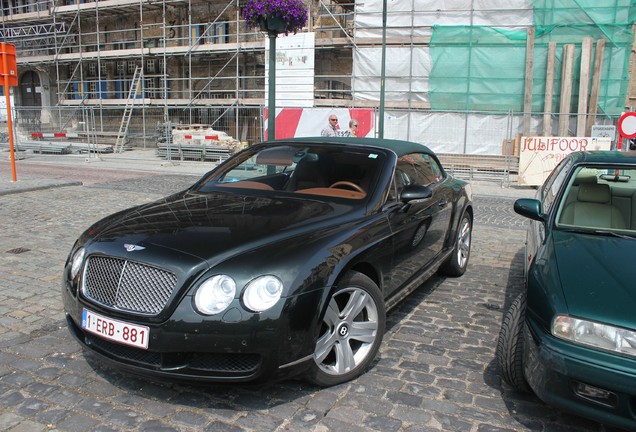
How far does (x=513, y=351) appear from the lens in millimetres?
3021

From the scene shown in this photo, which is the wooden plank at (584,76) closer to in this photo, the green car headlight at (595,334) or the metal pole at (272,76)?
the metal pole at (272,76)

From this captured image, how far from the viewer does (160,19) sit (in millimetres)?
29281

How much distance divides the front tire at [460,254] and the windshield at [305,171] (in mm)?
1836

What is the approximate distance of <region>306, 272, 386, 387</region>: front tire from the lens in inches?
119

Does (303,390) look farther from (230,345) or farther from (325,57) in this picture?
(325,57)

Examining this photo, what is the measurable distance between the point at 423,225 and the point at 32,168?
16.7 meters

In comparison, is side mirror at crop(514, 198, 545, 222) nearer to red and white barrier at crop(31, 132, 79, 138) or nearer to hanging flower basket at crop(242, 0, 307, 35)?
hanging flower basket at crop(242, 0, 307, 35)

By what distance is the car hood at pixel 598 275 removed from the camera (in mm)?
2510

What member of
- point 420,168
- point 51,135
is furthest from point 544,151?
point 51,135

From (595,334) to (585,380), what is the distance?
8.7 inches

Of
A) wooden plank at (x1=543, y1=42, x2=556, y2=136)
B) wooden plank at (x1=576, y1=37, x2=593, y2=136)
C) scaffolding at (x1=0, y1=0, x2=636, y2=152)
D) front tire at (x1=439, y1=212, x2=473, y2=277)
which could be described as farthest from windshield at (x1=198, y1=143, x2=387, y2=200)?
wooden plank at (x1=576, y1=37, x2=593, y2=136)

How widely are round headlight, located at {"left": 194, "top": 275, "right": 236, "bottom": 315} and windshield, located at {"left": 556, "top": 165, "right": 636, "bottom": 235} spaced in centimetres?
236

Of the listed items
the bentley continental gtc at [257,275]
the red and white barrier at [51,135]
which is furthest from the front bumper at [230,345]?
the red and white barrier at [51,135]

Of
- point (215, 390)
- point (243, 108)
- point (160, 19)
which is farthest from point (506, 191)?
point (160, 19)
